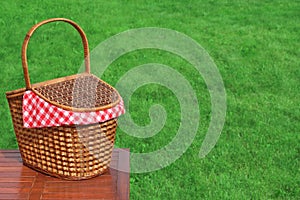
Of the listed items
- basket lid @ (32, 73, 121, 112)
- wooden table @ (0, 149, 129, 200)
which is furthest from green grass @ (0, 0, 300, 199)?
basket lid @ (32, 73, 121, 112)

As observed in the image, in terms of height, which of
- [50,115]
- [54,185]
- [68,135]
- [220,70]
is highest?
[50,115]

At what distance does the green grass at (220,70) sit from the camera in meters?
4.29

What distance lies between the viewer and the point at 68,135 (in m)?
3.30

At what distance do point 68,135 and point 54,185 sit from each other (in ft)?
1.29

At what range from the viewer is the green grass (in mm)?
4289

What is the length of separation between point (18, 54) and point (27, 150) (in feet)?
11.1

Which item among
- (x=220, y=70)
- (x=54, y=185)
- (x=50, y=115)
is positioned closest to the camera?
(x=50, y=115)

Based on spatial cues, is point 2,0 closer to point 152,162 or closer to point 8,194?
point 152,162

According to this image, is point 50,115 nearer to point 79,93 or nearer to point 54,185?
point 79,93

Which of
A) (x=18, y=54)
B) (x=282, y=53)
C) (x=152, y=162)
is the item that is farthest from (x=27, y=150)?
(x=282, y=53)

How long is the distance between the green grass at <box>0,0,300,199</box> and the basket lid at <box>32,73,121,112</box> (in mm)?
1009

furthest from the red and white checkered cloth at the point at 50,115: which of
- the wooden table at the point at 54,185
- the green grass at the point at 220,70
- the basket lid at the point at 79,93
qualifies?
the green grass at the point at 220,70

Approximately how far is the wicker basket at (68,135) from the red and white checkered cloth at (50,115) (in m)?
0.03

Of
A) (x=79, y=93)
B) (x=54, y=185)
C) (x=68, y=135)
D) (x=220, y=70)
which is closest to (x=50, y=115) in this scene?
(x=68, y=135)
